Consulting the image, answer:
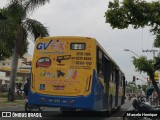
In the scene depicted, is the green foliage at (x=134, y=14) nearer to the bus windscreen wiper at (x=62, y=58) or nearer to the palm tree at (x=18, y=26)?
the bus windscreen wiper at (x=62, y=58)

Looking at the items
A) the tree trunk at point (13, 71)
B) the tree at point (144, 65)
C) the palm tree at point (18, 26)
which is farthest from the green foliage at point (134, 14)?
the tree at point (144, 65)

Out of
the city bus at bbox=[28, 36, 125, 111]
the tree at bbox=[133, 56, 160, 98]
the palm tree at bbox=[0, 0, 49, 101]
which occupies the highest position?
Result: the palm tree at bbox=[0, 0, 49, 101]

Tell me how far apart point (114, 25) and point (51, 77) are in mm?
3170

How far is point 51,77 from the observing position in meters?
15.6

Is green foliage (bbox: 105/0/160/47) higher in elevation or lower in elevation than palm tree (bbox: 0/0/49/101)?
lower

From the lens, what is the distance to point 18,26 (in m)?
34.1

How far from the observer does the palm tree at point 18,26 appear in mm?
33156

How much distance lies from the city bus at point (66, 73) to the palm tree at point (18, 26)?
56.6ft

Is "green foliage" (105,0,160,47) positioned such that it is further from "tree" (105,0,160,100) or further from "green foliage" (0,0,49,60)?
"green foliage" (0,0,49,60)

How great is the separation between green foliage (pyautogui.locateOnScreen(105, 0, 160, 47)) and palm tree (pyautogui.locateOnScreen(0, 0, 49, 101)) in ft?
60.5

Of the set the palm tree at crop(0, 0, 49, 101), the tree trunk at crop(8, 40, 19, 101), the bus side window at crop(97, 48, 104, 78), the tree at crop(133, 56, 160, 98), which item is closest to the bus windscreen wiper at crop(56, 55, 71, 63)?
the bus side window at crop(97, 48, 104, 78)

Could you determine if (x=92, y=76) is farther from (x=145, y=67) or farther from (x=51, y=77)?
(x=145, y=67)

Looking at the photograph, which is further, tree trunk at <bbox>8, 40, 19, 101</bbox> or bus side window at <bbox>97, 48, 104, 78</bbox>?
tree trunk at <bbox>8, 40, 19, 101</bbox>

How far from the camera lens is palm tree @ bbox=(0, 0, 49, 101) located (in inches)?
1305
